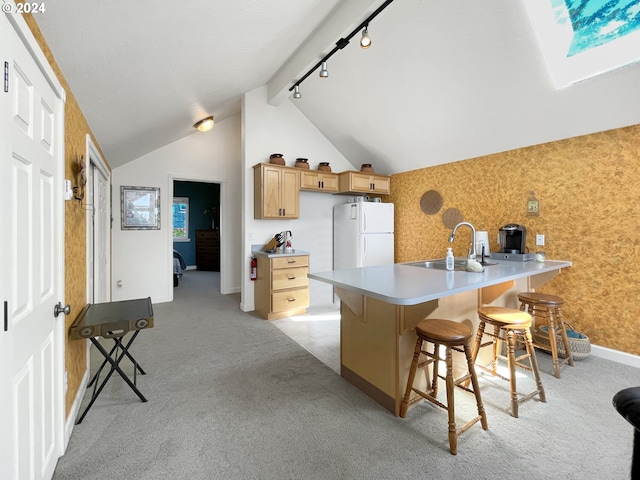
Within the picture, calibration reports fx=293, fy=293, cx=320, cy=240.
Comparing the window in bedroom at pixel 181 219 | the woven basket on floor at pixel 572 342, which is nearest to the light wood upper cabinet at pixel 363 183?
the woven basket on floor at pixel 572 342

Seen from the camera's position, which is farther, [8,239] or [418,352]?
[418,352]

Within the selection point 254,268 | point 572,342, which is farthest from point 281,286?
point 572,342

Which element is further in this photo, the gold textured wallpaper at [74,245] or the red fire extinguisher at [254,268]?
the red fire extinguisher at [254,268]

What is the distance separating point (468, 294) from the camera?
7.57 ft

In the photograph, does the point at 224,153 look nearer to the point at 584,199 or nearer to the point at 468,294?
the point at 468,294

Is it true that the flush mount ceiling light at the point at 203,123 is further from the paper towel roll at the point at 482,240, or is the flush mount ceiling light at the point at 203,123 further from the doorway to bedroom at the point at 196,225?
the paper towel roll at the point at 482,240

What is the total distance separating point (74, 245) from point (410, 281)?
2.19 m

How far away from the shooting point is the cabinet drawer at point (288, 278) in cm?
388

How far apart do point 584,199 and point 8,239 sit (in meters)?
4.04

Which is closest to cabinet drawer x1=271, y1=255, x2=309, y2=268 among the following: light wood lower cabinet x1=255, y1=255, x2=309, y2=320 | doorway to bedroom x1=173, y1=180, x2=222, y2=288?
light wood lower cabinet x1=255, y1=255, x2=309, y2=320

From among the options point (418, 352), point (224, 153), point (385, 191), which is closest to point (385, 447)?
point (418, 352)

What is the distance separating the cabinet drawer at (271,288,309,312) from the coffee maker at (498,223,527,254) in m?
2.47

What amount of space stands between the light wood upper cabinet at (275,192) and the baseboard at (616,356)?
11.8ft

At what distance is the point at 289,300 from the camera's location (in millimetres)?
3994
